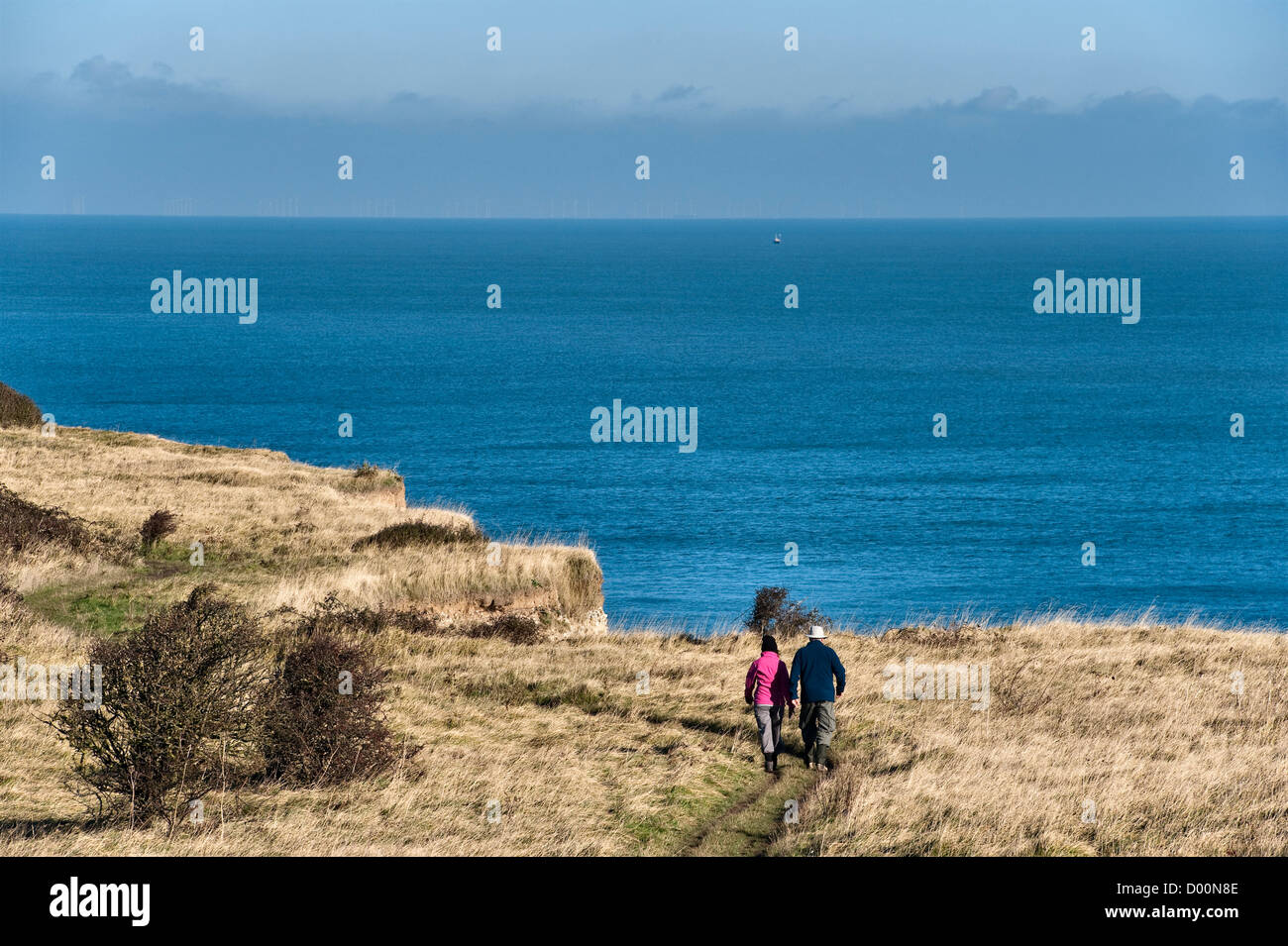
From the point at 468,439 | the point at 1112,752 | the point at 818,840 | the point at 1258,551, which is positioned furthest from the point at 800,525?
the point at 818,840

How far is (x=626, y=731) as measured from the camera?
59.4 ft

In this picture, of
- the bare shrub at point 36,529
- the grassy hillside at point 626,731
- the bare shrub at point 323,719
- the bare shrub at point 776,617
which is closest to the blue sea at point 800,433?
the bare shrub at point 776,617

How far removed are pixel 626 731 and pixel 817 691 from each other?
10.8ft

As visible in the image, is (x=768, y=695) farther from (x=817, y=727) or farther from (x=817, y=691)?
(x=817, y=727)

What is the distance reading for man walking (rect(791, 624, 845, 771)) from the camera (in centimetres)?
1611

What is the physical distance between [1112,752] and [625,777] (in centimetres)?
664

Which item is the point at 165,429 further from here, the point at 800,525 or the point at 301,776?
the point at 301,776

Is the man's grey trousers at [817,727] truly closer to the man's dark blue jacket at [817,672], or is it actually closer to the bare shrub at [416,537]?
the man's dark blue jacket at [817,672]

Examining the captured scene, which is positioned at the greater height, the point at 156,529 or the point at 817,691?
the point at 156,529

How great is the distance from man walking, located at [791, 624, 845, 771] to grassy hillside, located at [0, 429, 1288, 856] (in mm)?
434

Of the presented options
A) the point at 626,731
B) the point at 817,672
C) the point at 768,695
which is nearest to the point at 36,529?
the point at 626,731

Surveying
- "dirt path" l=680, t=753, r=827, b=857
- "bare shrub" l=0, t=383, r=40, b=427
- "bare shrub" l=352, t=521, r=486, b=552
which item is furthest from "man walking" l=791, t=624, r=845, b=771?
"bare shrub" l=0, t=383, r=40, b=427

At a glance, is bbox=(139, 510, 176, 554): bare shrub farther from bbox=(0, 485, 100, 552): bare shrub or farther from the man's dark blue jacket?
the man's dark blue jacket

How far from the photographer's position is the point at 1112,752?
16.9 m
